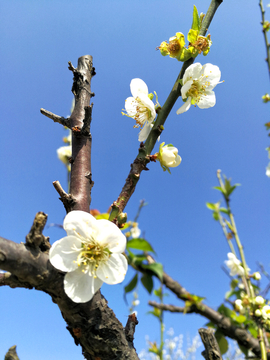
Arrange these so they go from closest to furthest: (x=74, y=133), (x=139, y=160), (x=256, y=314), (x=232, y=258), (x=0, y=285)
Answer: (x=0, y=285) → (x=139, y=160) → (x=74, y=133) → (x=256, y=314) → (x=232, y=258)

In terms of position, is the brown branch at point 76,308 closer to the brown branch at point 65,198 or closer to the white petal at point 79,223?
the white petal at point 79,223

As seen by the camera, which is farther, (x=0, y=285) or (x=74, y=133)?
(x=74, y=133)

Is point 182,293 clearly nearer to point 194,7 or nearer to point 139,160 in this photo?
point 139,160

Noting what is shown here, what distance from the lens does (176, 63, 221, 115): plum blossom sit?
2.55 ft

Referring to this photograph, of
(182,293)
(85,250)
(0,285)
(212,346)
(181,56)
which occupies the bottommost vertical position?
(212,346)

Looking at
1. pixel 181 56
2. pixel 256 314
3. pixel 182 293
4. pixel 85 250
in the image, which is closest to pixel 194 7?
pixel 181 56

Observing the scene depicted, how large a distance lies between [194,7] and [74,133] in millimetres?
562

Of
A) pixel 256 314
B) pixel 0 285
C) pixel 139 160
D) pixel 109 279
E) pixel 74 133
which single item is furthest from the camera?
pixel 256 314

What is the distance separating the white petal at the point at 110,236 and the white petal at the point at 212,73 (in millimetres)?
647

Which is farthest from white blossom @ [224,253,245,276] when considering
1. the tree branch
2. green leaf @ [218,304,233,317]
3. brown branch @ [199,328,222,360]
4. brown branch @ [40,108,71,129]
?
brown branch @ [40,108,71,129]

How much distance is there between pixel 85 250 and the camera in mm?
647

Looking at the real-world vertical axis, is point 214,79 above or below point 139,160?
above

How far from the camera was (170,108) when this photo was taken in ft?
2.60

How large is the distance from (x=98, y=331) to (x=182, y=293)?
221cm
